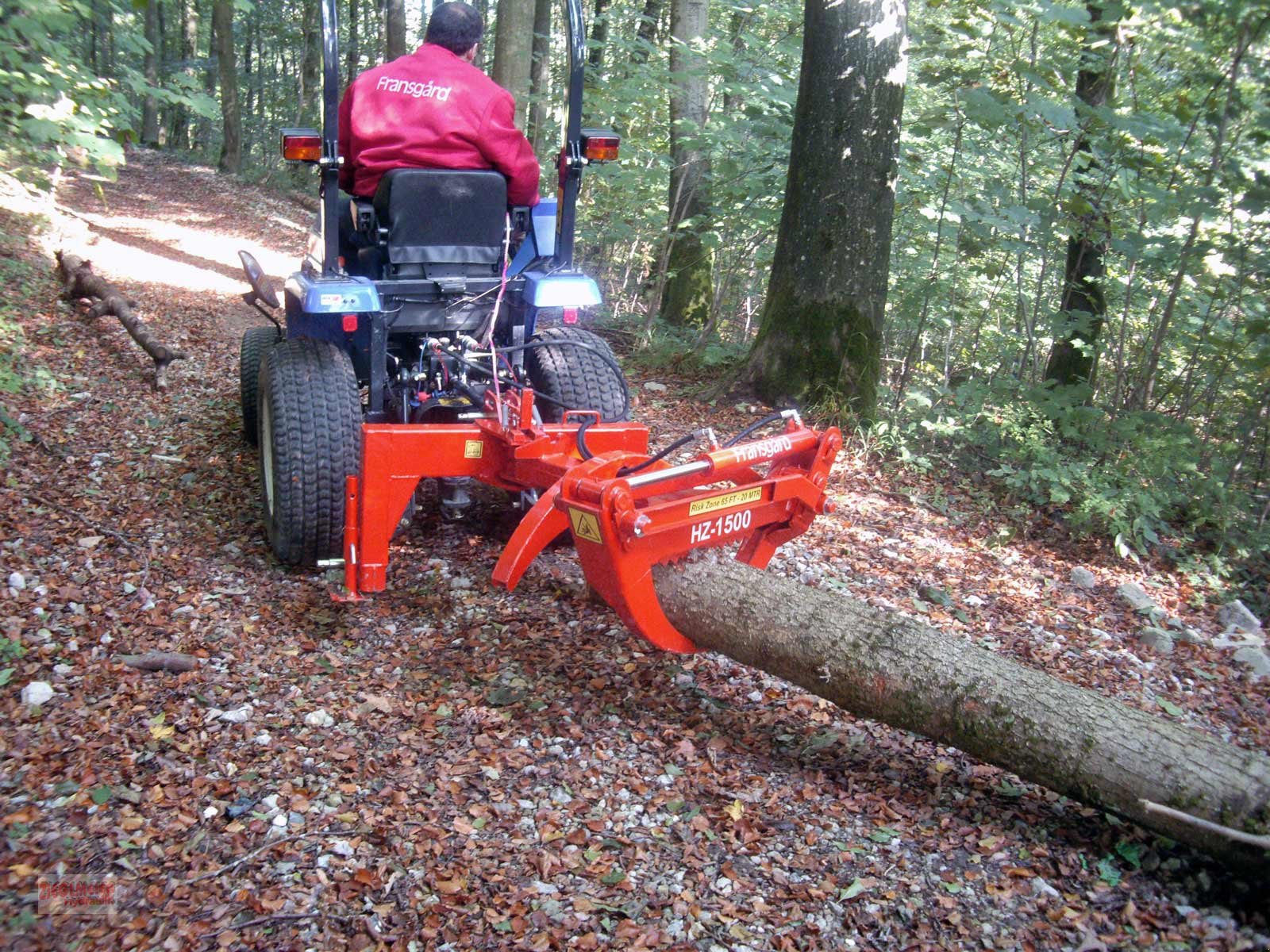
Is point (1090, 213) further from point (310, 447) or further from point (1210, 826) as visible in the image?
point (310, 447)

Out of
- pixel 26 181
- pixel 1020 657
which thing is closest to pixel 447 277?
pixel 1020 657

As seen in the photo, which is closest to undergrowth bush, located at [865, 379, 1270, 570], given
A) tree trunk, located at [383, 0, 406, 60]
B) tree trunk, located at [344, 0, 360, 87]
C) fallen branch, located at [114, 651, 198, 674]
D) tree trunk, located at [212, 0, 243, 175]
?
fallen branch, located at [114, 651, 198, 674]

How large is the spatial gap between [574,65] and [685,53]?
388 centimetres

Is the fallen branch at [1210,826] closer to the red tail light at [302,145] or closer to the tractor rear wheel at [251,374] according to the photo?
the red tail light at [302,145]

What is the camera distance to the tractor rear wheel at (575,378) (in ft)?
14.5

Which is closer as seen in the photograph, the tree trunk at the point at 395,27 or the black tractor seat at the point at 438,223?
the black tractor seat at the point at 438,223

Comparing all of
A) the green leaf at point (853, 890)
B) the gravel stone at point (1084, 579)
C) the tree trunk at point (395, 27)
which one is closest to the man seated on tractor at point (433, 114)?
the green leaf at point (853, 890)

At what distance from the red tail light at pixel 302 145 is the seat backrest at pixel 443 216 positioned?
288 mm

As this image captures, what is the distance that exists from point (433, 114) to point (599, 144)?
0.78 m

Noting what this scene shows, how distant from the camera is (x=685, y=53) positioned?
7785mm

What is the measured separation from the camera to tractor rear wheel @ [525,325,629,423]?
4.43 metres

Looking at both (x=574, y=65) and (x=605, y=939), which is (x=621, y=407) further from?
(x=605, y=939)

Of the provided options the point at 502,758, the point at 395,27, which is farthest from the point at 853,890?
the point at 395,27

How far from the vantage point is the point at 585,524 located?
297 centimetres
